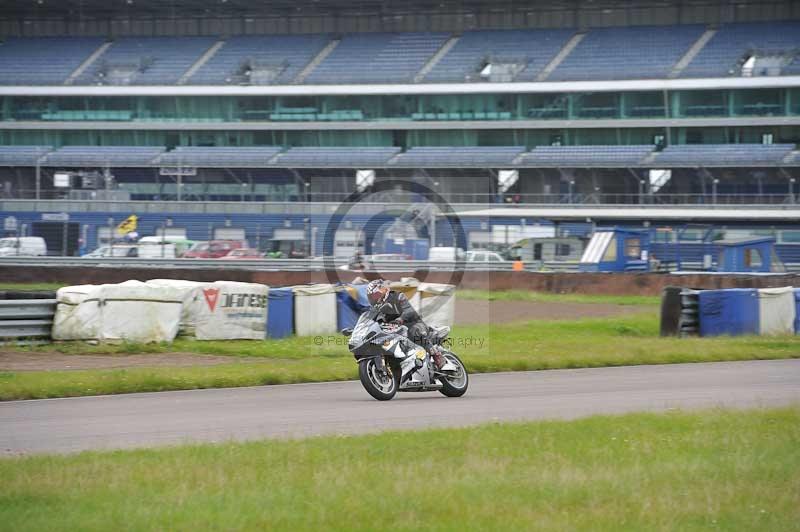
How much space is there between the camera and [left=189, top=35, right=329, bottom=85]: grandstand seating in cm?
6438

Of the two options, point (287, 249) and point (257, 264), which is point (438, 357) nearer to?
point (257, 264)

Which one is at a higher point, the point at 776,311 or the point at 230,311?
the point at 230,311

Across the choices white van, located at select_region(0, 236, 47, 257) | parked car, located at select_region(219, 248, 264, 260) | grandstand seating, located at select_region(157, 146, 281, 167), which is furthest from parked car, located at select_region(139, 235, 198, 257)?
grandstand seating, located at select_region(157, 146, 281, 167)

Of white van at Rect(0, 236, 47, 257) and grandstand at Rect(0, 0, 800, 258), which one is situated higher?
grandstand at Rect(0, 0, 800, 258)

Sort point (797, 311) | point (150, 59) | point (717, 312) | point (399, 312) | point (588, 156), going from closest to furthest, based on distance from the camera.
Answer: point (399, 312), point (717, 312), point (797, 311), point (588, 156), point (150, 59)

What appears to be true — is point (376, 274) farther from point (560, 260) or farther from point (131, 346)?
point (131, 346)

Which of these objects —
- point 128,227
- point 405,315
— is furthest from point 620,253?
point 405,315

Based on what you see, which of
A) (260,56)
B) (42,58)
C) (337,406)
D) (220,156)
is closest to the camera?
(337,406)

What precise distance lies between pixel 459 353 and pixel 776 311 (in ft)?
29.1

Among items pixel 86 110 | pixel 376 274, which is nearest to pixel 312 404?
pixel 376 274

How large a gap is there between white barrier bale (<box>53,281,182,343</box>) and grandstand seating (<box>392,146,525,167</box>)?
39825mm

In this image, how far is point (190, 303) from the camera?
811 inches

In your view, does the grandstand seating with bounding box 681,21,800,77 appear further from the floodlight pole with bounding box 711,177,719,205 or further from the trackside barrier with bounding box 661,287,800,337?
the trackside barrier with bounding box 661,287,800,337

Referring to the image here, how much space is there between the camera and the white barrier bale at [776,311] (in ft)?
78.6
